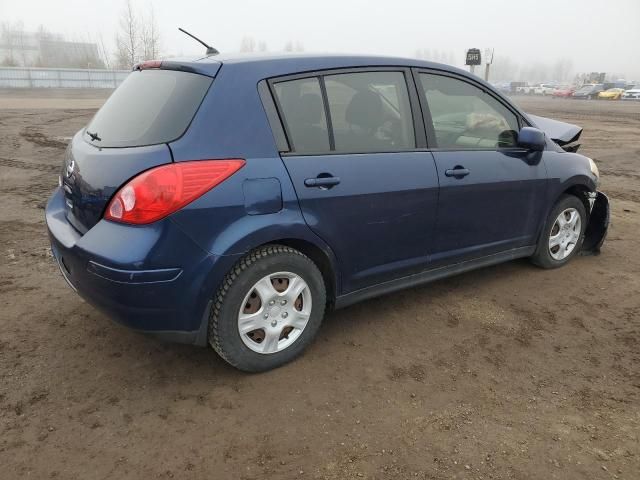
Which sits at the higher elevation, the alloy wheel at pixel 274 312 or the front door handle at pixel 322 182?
the front door handle at pixel 322 182

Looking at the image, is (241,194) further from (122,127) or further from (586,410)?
(586,410)

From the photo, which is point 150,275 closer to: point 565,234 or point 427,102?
point 427,102

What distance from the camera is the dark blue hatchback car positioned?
2.47 meters

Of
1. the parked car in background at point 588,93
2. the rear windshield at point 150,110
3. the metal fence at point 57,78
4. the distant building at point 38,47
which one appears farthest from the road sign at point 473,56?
the distant building at point 38,47

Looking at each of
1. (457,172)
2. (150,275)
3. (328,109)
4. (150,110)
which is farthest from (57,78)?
(150,275)

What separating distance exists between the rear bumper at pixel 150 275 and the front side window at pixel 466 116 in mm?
1803

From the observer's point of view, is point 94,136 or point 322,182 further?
point 94,136

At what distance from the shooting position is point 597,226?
194 inches

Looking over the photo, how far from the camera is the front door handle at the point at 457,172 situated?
3.39 meters

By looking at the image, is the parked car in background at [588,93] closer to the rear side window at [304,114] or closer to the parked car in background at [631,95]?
the parked car in background at [631,95]

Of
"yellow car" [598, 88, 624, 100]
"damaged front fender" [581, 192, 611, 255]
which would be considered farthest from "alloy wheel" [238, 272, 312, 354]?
"yellow car" [598, 88, 624, 100]

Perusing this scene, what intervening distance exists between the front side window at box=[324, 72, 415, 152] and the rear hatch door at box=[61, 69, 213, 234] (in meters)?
0.78

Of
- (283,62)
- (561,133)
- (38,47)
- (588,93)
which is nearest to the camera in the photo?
(283,62)

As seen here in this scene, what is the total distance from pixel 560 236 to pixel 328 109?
8.73 feet
